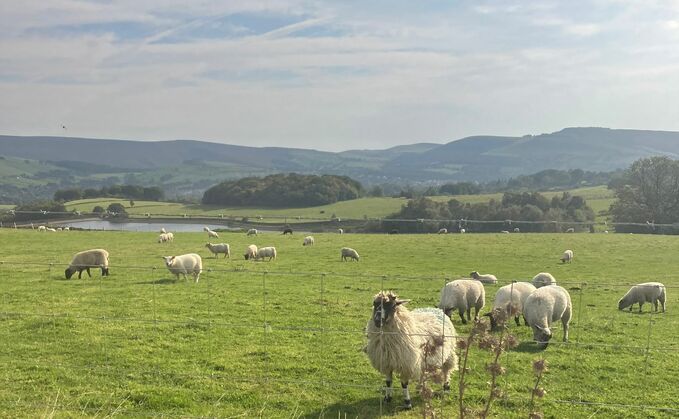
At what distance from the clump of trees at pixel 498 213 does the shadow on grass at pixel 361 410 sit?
209 feet

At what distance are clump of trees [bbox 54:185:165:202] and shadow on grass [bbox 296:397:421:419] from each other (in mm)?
120189

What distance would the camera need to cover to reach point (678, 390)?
32.6 ft

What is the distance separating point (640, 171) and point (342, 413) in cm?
7033

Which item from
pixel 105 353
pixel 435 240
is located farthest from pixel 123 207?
pixel 105 353

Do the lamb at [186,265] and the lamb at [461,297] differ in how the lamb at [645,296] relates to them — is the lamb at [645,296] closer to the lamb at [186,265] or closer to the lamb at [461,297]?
the lamb at [461,297]

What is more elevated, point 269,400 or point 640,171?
point 640,171

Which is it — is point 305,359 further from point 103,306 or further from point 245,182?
point 245,182

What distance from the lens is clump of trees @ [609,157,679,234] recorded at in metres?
63.4

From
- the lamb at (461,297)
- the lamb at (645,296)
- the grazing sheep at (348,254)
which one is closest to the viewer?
the lamb at (461,297)

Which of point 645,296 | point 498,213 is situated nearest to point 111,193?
point 498,213

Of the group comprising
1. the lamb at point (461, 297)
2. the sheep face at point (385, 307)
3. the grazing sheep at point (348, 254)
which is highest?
the sheep face at point (385, 307)

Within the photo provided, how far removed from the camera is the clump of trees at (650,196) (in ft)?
208

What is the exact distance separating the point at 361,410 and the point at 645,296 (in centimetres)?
1555

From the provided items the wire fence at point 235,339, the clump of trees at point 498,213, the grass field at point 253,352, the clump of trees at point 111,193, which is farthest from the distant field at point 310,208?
the wire fence at point 235,339
